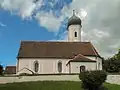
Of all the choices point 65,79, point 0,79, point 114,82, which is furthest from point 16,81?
point 114,82

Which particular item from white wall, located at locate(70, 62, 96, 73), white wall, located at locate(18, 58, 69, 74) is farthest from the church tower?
white wall, located at locate(70, 62, 96, 73)

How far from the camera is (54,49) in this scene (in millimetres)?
66062

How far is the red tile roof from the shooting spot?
64.4 meters

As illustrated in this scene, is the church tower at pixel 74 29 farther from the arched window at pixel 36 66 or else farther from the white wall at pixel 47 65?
the arched window at pixel 36 66

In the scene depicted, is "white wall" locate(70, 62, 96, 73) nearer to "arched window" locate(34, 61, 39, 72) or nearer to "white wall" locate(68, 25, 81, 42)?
"arched window" locate(34, 61, 39, 72)

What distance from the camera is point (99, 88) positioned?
41.8 meters

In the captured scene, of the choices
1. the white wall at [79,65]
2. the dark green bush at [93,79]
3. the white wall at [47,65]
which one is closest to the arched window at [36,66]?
the white wall at [47,65]

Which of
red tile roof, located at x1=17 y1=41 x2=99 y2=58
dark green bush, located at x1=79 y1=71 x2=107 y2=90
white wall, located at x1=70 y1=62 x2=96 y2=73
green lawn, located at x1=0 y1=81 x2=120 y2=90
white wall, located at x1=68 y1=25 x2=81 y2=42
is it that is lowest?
green lawn, located at x1=0 y1=81 x2=120 y2=90

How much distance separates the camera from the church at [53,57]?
2464 inches

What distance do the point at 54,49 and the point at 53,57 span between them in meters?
2.52

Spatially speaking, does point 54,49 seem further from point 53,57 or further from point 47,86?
point 47,86

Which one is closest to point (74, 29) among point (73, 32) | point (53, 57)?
point (73, 32)

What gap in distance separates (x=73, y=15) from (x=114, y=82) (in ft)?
103

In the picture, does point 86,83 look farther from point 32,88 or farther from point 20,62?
point 20,62
